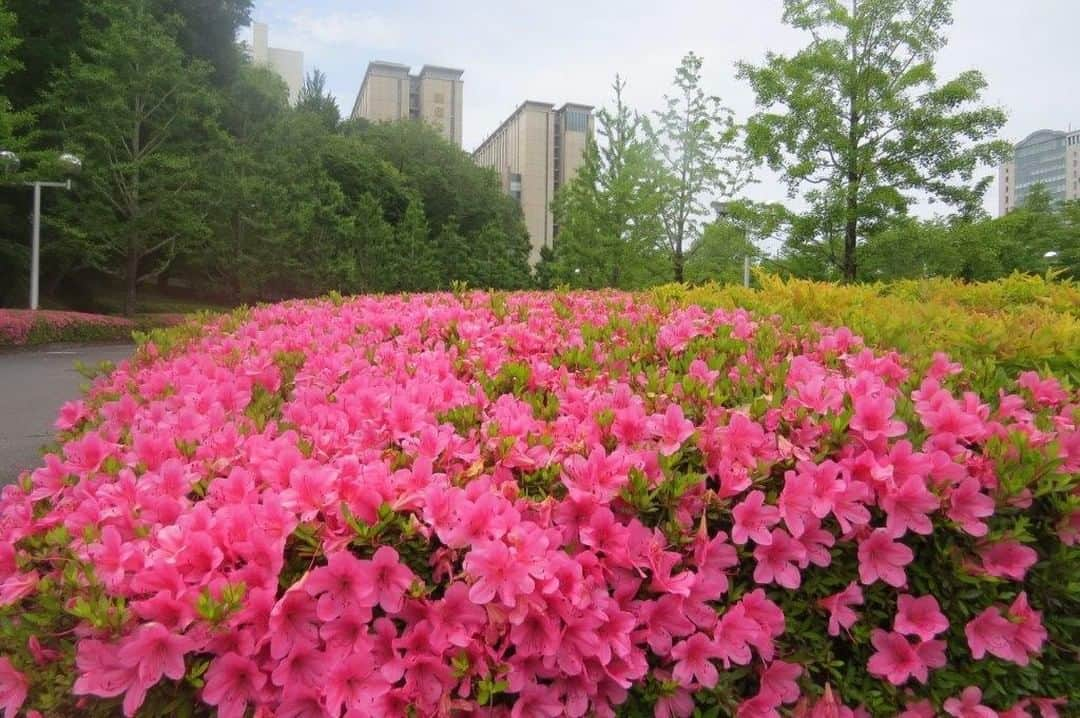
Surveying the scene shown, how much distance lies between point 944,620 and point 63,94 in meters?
23.2

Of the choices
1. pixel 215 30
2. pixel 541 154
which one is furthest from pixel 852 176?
pixel 541 154

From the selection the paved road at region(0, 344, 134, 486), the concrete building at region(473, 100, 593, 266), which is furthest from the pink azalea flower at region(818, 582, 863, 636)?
the concrete building at region(473, 100, 593, 266)

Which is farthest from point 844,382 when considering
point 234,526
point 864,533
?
point 234,526

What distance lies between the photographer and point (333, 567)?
117cm

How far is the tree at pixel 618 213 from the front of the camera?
1741 cm

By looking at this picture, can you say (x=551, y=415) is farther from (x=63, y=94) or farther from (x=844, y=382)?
(x=63, y=94)

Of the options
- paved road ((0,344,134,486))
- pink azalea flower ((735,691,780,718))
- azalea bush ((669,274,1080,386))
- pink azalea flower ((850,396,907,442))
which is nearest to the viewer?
pink azalea flower ((735,691,780,718))

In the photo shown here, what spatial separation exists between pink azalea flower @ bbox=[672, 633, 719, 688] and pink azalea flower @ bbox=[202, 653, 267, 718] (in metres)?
0.69

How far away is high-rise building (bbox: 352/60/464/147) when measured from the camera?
70.1 metres

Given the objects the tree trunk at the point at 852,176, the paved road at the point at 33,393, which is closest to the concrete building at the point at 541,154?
the tree trunk at the point at 852,176

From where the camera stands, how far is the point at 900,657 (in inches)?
55.2

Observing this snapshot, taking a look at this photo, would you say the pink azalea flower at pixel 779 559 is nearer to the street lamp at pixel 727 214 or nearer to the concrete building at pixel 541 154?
the street lamp at pixel 727 214

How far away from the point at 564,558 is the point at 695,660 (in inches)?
12.3

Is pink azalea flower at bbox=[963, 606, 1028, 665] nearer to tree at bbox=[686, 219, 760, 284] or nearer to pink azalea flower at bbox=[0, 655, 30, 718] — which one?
pink azalea flower at bbox=[0, 655, 30, 718]
